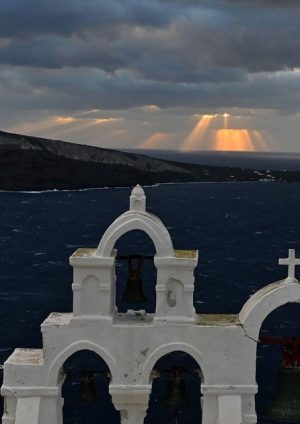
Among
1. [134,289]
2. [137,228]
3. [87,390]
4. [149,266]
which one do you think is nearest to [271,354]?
[149,266]

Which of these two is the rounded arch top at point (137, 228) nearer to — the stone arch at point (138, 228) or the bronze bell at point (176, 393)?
the stone arch at point (138, 228)

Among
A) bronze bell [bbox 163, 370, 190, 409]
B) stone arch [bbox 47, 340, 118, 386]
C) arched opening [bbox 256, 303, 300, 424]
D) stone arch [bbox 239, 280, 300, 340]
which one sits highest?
stone arch [bbox 239, 280, 300, 340]

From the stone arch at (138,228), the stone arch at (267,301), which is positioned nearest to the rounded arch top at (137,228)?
the stone arch at (138,228)

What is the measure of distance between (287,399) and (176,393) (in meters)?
2.67

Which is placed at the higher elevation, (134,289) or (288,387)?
(134,289)

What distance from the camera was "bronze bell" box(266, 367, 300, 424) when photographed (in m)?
13.8

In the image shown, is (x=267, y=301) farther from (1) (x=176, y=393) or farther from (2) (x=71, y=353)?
(2) (x=71, y=353)

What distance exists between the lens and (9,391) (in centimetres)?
1434

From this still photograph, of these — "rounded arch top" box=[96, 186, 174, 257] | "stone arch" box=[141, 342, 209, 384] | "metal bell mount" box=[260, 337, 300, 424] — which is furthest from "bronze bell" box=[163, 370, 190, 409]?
"rounded arch top" box=[96, 186, 174, 257]

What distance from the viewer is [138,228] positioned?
14.2 meters

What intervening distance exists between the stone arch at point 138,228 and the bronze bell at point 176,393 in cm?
319

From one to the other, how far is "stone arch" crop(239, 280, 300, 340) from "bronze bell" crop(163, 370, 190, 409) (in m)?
2.13

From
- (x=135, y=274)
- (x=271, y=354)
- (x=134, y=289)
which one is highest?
(x=135, y=274)

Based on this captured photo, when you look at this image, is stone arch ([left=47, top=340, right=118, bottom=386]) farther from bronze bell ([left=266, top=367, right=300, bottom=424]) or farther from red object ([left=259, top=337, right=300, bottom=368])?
bronze bell ([left=266, top=367, right=300, bottom=424])
